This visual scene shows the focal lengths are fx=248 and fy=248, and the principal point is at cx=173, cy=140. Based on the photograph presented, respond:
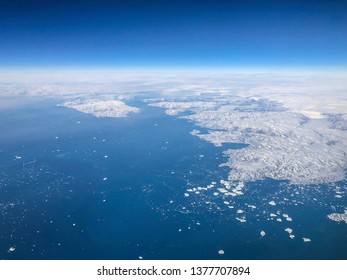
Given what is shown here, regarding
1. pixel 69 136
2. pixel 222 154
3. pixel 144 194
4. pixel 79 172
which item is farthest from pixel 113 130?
pixel 144 194

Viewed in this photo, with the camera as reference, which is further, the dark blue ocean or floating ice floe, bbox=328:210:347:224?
floating ice floe, bbox=328:210:347:224

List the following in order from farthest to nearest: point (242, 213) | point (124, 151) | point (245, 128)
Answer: point (245, 128)
point (124, 151)
point (242, 213)

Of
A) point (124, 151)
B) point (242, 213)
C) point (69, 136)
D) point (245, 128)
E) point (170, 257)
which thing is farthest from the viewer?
point (245, 128)

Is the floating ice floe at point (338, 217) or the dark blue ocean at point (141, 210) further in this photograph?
the floating ice floe at point (338, 217)

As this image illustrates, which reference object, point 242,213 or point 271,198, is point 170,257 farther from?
point 271,198

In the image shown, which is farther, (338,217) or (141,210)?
(141,210)

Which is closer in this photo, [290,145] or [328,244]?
[328,244]

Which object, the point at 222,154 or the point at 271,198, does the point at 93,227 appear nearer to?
the point at 271,198
